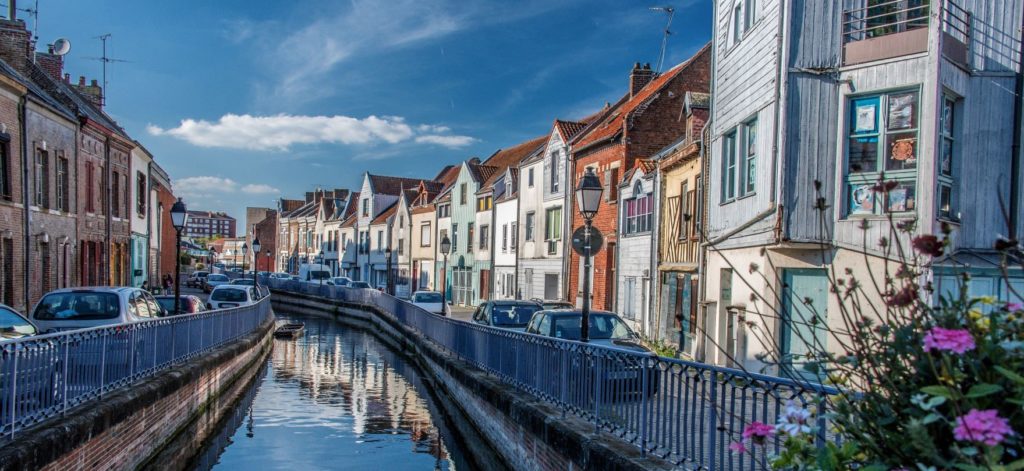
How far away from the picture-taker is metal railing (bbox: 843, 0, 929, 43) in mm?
12102

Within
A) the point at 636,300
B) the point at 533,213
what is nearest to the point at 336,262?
the point at 533,213

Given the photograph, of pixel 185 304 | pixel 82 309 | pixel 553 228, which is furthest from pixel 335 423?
pixel 553 228

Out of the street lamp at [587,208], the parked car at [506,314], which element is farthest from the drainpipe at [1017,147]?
the parked car at [506,314]

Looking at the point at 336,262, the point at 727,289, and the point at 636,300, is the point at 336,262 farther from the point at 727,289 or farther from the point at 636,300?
the point at 727,289

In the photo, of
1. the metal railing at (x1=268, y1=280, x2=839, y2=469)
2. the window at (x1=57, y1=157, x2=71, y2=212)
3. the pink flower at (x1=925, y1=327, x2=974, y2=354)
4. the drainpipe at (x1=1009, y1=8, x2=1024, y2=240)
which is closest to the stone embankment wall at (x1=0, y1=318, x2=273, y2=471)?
the metal railing at (x1=268, y1=280, x2=839, y2=469)

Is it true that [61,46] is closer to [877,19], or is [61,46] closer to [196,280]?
[877,19]

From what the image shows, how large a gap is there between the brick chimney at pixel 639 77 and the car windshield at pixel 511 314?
1797 cm

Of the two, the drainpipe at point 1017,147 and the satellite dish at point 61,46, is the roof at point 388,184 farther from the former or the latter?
the drainpipe at point 1017,147

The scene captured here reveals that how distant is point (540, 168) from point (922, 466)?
32.8 m

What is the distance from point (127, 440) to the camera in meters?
9.58

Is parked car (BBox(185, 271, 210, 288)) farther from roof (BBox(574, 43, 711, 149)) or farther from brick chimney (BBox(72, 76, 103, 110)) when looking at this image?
roof (BBox(574, 43, 711, 149))

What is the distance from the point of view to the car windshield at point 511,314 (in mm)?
18172

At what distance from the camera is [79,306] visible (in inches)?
524

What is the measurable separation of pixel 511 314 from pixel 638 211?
797cm
